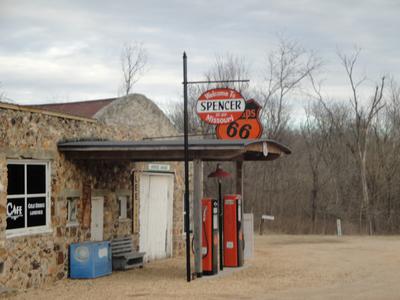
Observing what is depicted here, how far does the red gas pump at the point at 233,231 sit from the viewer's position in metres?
15.8

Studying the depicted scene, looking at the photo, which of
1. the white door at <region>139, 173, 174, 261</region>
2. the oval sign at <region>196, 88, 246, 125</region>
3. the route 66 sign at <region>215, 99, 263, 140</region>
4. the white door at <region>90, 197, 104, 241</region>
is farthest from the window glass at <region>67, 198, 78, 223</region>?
the route 66 sign at <region>215, 99, 263, 140</region>

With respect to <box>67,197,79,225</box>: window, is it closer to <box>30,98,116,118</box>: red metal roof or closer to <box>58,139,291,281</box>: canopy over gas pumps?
<box>58,139,291,281</box>: canopy over gas pumps

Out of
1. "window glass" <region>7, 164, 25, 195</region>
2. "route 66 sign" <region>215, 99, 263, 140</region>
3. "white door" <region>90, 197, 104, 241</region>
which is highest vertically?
"route 66 sign" <region>215, 99, 263, 140</region>

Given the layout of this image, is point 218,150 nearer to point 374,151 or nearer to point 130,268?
point 130,268

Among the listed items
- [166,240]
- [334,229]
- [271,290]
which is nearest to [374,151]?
[334,229]

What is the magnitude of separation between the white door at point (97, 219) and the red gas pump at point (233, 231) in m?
2.81

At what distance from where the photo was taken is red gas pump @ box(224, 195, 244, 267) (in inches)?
622

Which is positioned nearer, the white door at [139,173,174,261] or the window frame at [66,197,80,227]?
the window frame at [66,197,80,227]

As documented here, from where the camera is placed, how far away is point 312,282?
532 inches

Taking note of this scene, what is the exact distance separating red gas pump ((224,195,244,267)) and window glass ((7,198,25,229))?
16.1 feet

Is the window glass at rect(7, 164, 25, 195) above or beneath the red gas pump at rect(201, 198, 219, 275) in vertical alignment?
above

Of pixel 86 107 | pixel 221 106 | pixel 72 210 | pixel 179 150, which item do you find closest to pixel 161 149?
pixel 179 150

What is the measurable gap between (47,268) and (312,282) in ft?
16.8

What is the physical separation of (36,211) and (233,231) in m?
4.76
